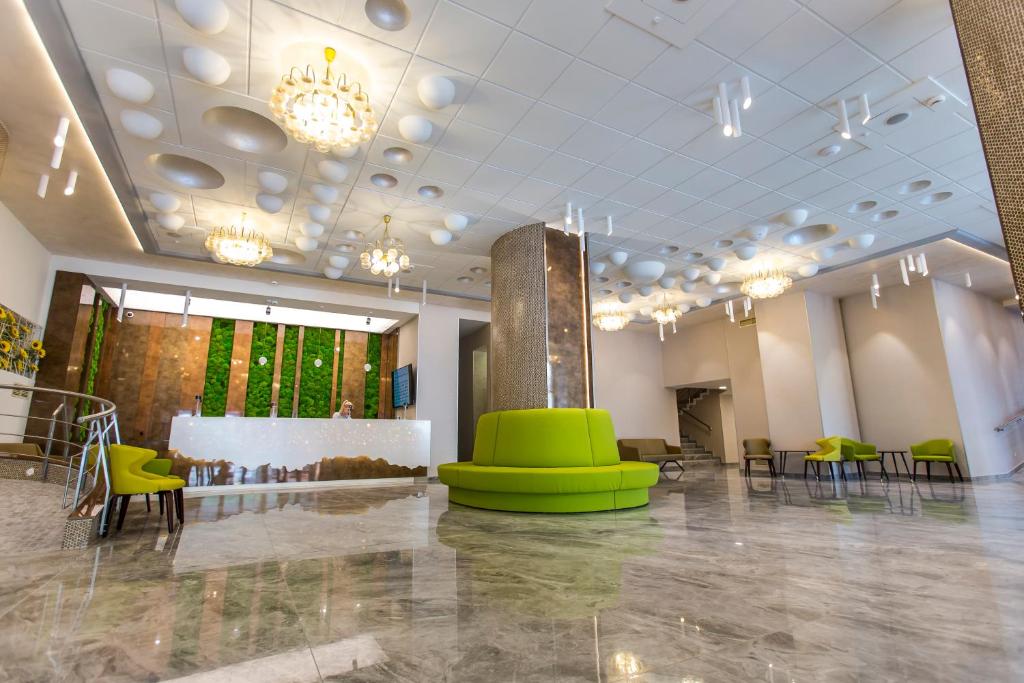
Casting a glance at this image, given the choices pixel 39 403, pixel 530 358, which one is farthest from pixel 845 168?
pixel 39 403

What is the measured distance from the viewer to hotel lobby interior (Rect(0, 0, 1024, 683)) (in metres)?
2.09

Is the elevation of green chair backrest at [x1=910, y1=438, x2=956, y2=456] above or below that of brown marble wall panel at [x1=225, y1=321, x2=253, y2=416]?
below

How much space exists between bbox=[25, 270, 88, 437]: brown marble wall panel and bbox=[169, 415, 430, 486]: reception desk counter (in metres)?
1.95

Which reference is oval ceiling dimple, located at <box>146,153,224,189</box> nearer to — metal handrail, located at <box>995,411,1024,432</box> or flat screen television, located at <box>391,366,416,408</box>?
flat screen television, located at <box>391,366,416,408</box>

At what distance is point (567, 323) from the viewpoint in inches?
283

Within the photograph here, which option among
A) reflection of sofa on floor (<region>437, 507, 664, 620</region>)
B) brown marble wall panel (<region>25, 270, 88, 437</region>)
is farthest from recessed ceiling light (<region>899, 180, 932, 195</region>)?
brown marble wall panel (<region>25, 270, 88, 437</region>)

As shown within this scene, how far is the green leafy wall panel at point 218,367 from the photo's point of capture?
11602 mm

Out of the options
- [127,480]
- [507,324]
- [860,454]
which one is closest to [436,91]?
[507,324]

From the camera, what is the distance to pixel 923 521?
14.7 feet

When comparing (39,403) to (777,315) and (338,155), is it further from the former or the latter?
(777,315)

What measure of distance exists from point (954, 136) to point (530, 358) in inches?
221

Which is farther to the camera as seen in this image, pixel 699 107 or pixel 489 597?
pixel 699 107

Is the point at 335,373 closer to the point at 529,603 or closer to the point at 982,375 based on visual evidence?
the point at 529,603

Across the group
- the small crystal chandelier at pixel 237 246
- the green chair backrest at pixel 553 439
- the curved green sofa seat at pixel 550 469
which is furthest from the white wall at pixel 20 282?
the green chair backrest at pixel 553 439
